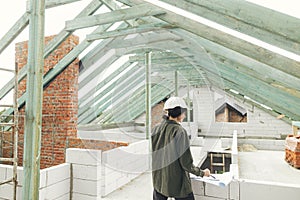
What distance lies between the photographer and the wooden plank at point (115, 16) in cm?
227

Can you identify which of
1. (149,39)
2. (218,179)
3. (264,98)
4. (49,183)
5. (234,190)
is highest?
A: (149,39)

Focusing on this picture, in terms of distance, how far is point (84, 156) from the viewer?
8.73 ft

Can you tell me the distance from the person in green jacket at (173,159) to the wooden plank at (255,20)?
664mm

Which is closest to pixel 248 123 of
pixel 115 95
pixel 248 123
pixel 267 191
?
pixel 248 123

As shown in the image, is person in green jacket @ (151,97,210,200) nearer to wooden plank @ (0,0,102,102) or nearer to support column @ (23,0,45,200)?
support column @ (23,0,45,200)

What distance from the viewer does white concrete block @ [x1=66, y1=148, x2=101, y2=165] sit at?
262 centimetres

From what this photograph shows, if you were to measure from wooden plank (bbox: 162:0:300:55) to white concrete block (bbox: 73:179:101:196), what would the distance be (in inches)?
85.0

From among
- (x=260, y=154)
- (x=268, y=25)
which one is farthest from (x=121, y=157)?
(x=260, y=154)

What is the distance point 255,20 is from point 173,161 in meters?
1.06

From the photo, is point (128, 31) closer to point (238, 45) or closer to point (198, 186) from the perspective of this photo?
point (238, 45)

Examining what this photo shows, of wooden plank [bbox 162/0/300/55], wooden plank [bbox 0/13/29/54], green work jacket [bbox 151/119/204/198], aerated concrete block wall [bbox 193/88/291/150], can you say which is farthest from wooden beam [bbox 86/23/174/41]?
aerated concrete block wall [bbox 193/88/291/150]

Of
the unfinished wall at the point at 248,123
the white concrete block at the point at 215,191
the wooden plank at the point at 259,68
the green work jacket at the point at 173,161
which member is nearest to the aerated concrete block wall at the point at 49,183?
the green work jacket at the point at 173,161

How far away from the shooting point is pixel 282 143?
6.70m

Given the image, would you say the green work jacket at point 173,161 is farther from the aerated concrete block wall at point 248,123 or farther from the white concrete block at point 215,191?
the aerated concrete block wall at point 248,123
